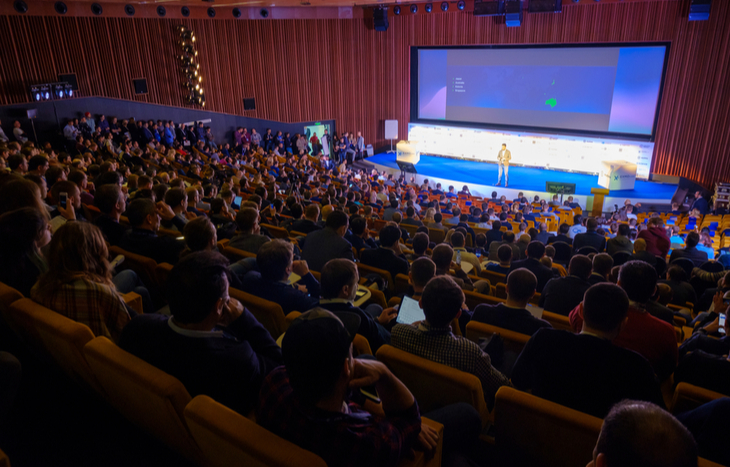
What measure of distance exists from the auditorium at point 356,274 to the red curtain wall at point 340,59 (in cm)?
8

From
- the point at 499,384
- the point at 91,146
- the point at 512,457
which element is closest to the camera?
the point at 512,457

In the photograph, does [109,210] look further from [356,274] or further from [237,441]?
[237,441]

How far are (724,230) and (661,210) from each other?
2.95 m

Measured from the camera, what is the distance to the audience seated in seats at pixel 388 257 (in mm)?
4047

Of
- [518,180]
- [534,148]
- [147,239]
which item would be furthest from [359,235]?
[534,148]

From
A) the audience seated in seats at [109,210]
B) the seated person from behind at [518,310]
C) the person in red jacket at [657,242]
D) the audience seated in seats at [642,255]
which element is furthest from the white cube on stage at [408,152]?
the seated person from behind at [518,310]

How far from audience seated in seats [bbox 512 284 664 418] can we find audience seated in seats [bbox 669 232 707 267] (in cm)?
466

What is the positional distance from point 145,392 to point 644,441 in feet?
4.94

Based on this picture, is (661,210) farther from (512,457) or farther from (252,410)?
(252,410)

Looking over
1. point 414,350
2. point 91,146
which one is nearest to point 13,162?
point 91,146

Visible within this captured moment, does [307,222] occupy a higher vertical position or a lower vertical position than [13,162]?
lower

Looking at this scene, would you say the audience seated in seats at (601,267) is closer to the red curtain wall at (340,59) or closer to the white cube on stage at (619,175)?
the white cube on stage at (619,175)

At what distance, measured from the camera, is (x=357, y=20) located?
17.4 meters

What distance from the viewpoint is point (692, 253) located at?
19.1ft
